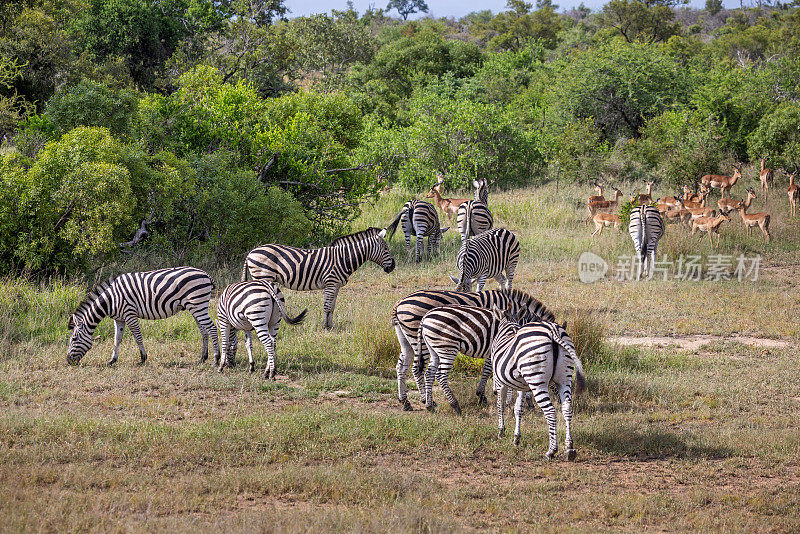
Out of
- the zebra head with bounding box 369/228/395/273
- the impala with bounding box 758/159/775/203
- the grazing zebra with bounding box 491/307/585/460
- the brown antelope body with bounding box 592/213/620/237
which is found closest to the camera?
the grazing zebra with bounding box 491/307/585/460

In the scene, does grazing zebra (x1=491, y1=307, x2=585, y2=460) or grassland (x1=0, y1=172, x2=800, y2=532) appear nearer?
grassland (x1=0, y1=172, x2=800, y2=532)

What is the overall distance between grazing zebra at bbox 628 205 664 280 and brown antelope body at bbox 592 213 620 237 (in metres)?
2.44

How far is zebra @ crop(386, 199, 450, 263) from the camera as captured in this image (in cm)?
1975

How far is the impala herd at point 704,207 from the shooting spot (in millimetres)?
20453

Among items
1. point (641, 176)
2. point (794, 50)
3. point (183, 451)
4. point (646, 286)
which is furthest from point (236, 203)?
point (794, 50)

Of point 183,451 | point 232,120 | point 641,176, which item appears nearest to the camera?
point 183,451

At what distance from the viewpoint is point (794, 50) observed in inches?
1404

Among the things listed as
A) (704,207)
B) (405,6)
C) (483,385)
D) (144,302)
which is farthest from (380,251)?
(405,6)

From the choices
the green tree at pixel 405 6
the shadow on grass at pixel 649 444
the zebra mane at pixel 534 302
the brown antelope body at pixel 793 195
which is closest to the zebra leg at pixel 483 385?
the zebra mane at pixel 534 302

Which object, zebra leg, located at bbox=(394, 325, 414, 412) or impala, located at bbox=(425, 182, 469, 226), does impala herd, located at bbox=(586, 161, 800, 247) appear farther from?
zebra leg, located at bbox=(394, 325, 414, 412)

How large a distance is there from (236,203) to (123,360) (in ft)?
22.0

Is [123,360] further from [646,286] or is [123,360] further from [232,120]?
[646,286]

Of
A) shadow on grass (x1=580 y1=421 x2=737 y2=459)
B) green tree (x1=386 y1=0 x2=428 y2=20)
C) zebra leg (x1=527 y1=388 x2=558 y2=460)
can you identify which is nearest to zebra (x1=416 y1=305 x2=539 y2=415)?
zebra leg (x1=527 y1=388 x2=558 y2=460)

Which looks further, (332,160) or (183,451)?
(332,160)
